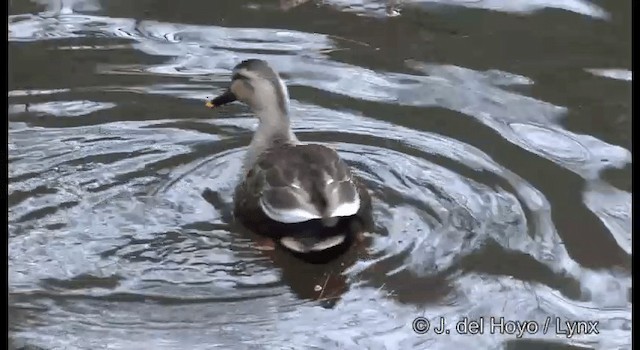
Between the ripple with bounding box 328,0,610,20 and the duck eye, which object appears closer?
the duck eye

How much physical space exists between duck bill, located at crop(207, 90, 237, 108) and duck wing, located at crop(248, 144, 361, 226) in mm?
1040

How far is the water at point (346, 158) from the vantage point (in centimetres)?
518

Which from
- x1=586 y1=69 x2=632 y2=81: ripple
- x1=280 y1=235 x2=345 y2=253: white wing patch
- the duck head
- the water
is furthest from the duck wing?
x1=586 y1=69 x2=632 y2=81: ripple

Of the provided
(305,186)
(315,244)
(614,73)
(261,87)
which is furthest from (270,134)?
(614,73)

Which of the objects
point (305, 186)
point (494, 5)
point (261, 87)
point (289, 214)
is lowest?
point (289, 214)

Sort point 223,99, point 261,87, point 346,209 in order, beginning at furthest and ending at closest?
point 223,99
point 261,87
point 346,209

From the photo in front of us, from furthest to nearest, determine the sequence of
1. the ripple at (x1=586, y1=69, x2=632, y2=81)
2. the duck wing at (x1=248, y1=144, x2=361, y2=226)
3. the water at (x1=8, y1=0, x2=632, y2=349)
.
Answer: the ripple at (x1=586, y1=69, x2=632, y2=81)
the duck wing at (x1=248, y1=144, x2=361, y2=226)
the water at (x1=8, y1=0, x2=632, y2=349)

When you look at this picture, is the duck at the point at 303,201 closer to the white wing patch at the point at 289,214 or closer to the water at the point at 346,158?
the white wing patch at the point at 289,214

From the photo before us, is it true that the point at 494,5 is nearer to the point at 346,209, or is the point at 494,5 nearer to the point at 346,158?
the point at 346,158

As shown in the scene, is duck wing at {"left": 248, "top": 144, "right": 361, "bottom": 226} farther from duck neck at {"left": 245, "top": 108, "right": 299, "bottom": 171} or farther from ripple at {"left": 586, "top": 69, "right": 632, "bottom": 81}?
ripple at {"left": 586, "top": 69, "right": 632, "bottom": 81}

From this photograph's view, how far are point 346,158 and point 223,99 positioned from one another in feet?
2.74

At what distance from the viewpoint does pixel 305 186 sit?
539cm

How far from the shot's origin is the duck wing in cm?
529

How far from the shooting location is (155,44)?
8430 mm
